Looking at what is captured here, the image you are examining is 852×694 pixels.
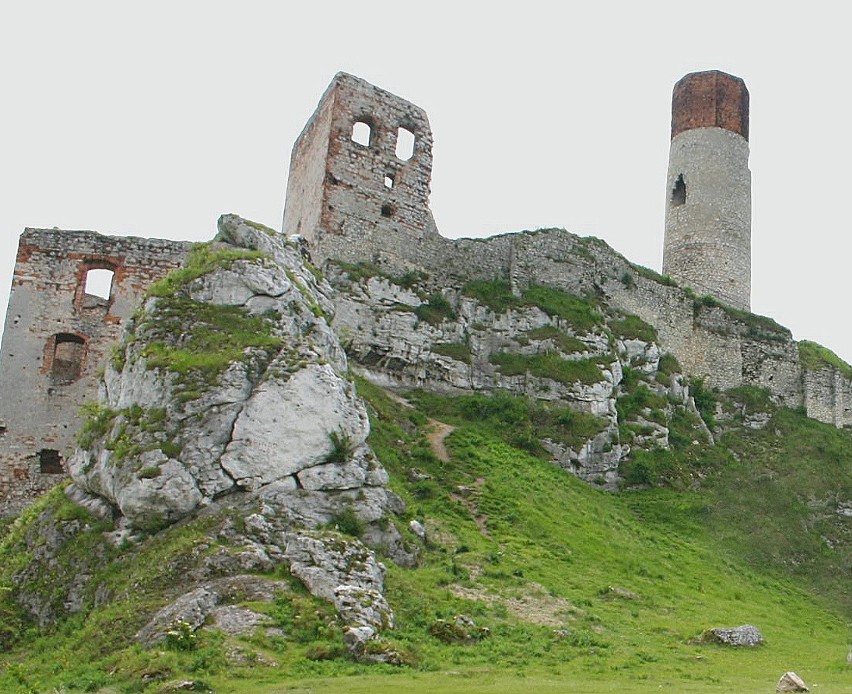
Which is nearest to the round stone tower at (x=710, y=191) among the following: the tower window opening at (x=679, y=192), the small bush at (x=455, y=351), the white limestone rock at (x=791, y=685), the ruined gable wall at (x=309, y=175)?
the tower window opening at (x=679, y=192)

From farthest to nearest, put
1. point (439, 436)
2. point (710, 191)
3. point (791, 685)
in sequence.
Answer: point (710, 191) → point (439, 436) → point (791, 685)

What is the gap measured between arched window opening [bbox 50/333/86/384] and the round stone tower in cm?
2722

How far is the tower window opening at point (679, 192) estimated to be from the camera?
161 feet

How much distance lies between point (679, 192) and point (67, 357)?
29.9m

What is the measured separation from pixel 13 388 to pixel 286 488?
11824 mm

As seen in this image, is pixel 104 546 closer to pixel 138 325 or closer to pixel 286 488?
pixel 286 488

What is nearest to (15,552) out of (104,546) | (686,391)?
(104,546)

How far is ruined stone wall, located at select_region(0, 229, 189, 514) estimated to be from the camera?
29484 millimetres

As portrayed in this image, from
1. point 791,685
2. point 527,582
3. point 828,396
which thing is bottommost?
point 791,685

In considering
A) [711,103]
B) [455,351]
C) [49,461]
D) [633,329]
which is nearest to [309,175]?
[455,351]

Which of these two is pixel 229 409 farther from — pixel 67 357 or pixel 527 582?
pixel 67 357

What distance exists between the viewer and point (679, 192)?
162 feet

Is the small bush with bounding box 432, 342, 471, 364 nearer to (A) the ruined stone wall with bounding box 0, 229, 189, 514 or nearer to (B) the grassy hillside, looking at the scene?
(B) the grassy hillside

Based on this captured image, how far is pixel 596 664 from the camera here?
18438 mm
